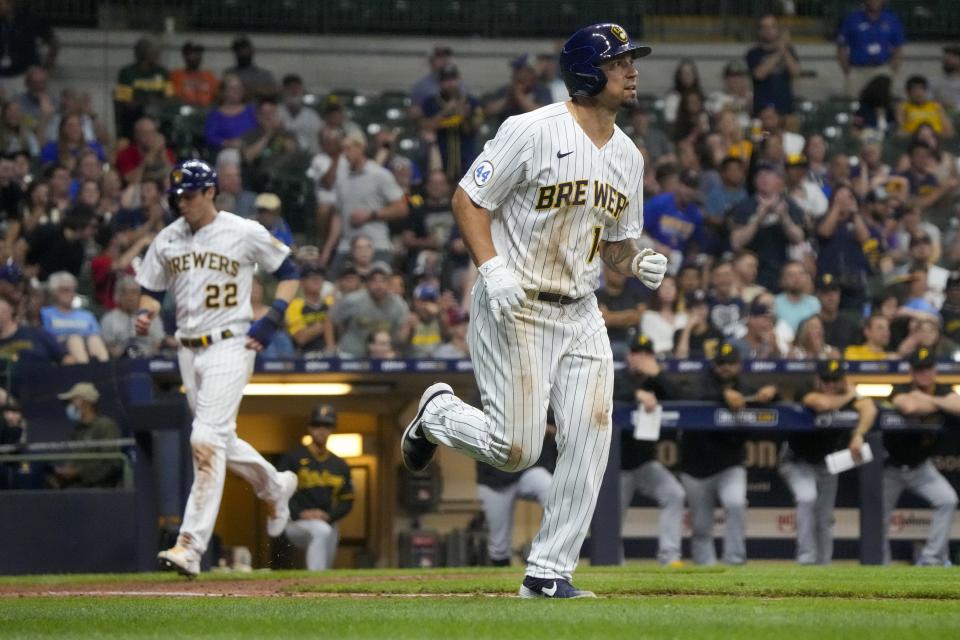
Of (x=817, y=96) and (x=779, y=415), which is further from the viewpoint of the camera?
(x=817, y=96)

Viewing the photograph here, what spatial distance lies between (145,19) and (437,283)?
6.63 meters

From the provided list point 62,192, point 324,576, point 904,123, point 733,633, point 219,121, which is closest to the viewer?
point 733,633

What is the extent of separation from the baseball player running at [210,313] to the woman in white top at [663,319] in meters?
4.07

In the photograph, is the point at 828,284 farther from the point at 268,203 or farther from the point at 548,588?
the point at 548,588

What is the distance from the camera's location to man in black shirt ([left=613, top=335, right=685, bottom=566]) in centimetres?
1145

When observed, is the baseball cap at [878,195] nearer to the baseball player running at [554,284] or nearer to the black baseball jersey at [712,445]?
the black baseball jersey at [712,445]

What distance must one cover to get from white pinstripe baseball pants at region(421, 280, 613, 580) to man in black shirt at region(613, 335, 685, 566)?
16.9ft

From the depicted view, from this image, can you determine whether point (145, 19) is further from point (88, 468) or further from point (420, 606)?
point (420, 606)

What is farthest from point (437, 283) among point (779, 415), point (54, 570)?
point (54, 570)

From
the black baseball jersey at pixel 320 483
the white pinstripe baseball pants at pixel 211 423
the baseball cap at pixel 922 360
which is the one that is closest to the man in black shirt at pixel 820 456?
the baseball cap at pixel 922 360

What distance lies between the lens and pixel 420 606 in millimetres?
6137

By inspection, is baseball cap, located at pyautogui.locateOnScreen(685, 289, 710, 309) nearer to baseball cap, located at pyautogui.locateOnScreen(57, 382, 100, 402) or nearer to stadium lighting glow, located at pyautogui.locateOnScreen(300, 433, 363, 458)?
stadium lighting glow, located at pyautogui.locateOnScreen(300, 433, 363, 458)

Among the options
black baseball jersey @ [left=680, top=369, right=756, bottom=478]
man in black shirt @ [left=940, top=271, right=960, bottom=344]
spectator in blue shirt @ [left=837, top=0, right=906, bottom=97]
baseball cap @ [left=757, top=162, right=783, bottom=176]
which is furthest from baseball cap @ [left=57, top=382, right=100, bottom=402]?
spectator in blue shirt @ [left=837, top=0, right=906, bottom=97]

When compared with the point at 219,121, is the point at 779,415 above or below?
below
